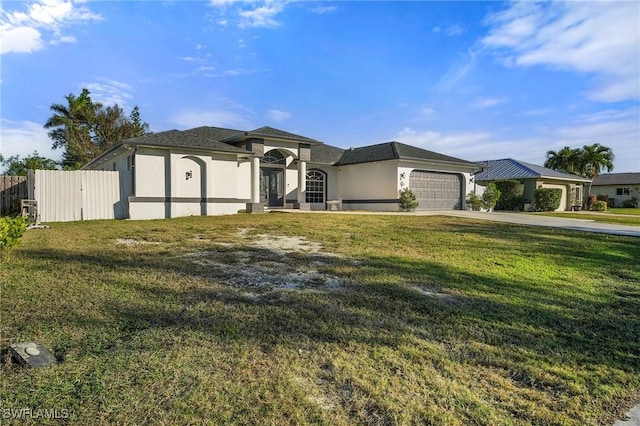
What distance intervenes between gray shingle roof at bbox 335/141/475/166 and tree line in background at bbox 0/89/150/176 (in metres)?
23.0

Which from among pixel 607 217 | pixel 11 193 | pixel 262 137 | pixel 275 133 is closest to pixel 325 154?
pixel 275 133

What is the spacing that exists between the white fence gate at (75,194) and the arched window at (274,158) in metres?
7.67

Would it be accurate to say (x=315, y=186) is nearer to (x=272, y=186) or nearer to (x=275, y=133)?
(x=272, y=186)

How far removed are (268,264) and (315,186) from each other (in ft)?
58.1

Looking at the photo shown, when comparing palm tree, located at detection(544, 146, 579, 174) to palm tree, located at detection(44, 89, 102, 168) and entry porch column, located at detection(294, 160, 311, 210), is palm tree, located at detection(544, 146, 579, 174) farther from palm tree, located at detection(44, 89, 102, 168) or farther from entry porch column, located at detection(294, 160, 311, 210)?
palm tree, located at detection(44, 89, 102, 168)

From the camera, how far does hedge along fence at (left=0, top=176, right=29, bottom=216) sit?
17.8 m

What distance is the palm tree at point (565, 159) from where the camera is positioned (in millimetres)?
42469

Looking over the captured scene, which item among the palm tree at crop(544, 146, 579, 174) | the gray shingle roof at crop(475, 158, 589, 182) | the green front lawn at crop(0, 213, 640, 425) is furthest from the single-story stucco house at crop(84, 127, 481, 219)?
the palm tree at crop(544, 146, 579, 174)

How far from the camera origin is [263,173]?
845 inches

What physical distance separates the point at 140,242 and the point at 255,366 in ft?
23.4

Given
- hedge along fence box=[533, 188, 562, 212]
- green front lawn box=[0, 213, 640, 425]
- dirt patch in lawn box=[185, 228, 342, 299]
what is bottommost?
green front lawn box=[0, 213, 640, 425]

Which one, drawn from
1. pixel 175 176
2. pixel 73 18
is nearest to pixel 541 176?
pixel 175 176

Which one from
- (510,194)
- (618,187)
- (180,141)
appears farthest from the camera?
(618,187)

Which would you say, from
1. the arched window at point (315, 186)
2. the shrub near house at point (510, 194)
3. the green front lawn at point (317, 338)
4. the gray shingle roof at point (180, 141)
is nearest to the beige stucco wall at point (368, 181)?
the arched window at point (315, 186)
